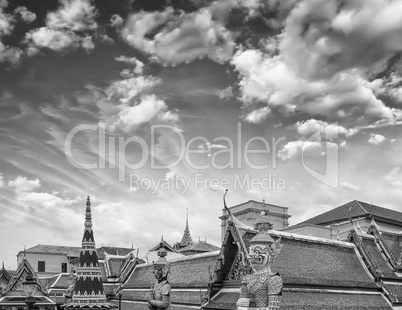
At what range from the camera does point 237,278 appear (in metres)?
21.0

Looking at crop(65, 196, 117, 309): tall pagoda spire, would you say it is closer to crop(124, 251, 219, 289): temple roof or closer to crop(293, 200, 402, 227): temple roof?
crop(124, 251, 219, 289): temple roof

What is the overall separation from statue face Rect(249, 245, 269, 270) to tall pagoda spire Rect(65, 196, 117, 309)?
7.23 m

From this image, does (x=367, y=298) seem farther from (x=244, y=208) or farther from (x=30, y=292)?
(x=244, y=208)

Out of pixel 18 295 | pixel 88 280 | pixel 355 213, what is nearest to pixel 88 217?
pixel 88 280

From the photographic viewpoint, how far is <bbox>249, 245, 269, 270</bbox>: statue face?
386 inches

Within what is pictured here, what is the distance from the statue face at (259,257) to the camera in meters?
9.80

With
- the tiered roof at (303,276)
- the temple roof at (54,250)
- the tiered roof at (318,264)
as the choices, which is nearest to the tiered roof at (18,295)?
the tiered roof at (303,276)

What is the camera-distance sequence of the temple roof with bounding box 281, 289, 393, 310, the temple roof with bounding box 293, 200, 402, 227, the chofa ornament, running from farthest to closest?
the temple roof with bounding box 293, 200, 402, 227 → the temple roof with bounding box 281, 289, 393, 310 → the chofa ornament

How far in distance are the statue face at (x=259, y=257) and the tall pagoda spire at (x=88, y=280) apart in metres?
7.23

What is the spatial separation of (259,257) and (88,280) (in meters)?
7.72

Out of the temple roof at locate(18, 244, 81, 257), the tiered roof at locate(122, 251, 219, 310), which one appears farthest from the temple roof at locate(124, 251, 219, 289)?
the temple roof at locate(18, 244, 81, 257)

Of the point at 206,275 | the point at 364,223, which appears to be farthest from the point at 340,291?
the point at 364,223

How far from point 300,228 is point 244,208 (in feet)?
63.8

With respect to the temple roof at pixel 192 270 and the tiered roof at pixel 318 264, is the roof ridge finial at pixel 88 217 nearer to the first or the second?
the tiered roof at pixel 318 264
